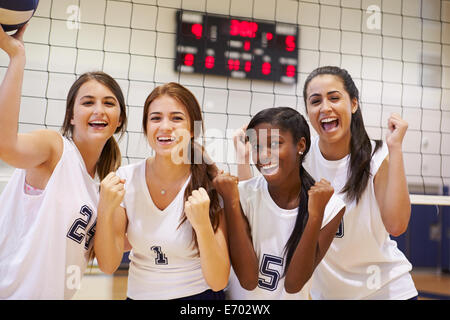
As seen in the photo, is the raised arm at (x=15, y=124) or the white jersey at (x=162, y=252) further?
the white jersey at (x=162, y=252)

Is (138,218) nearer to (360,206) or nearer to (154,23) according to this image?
(360,206)

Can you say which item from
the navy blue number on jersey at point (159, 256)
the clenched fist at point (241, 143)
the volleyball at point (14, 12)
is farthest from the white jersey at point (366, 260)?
the volleyball at point (14, 12)

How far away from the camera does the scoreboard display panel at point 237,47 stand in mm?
1720

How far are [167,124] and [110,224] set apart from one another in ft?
1.14

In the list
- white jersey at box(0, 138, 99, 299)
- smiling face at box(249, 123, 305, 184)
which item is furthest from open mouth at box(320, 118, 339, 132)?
white jersey at box(0, 138, 99, 299)

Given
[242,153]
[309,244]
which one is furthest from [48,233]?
[309,244]

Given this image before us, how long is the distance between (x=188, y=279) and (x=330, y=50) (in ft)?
3.97

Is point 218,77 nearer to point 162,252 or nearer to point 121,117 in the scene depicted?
point 121,117

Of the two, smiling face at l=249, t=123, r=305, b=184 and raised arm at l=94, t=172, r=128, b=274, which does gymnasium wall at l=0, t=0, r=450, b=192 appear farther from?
raised arm at l=94, t=172, r=128, b=274

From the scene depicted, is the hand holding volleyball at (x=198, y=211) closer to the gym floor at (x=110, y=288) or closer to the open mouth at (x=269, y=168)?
the open mouth at (x=269, y=168)

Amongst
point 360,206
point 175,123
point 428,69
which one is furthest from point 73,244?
point 428,69

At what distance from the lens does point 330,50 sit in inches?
71.1

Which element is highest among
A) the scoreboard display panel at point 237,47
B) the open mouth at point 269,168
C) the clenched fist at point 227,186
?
the scoreboard display panel at point 237,47

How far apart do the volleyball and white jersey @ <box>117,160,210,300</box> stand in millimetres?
616
